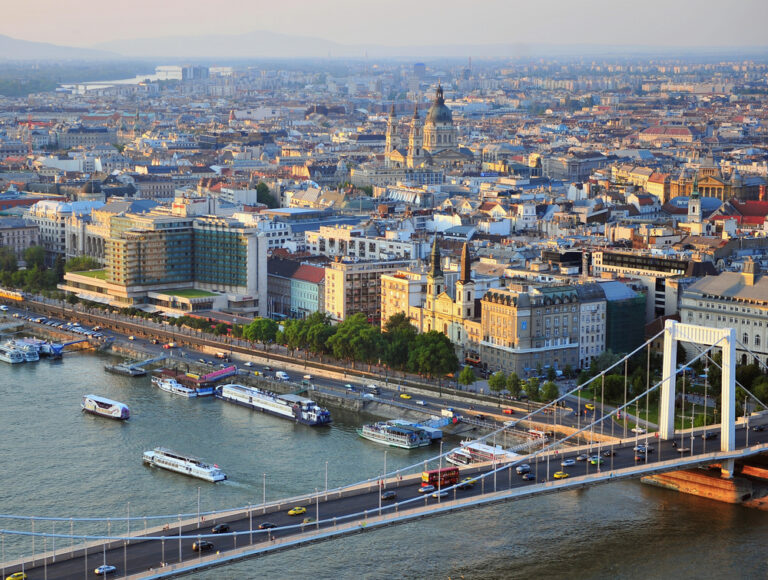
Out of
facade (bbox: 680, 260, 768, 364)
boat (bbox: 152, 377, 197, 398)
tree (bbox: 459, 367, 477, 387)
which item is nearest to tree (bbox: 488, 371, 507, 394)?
tree (bbox: 459, 367, 477, 387)

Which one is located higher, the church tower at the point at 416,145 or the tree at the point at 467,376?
the church tower at the point at 416,145

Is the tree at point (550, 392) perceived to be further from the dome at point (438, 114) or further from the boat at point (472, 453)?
the dome at point (438, 114)

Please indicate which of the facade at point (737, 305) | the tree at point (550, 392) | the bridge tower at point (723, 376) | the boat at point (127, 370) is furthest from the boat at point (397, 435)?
the boat at point (127, 370)

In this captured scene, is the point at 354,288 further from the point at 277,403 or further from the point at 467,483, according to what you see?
the point at 467,483

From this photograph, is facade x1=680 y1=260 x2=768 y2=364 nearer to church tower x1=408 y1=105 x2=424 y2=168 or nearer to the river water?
the river water

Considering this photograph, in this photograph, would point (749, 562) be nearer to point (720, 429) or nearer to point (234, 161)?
point (720, 429)

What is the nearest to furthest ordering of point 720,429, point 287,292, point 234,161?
point 720,429, point 287,292, point 234,161

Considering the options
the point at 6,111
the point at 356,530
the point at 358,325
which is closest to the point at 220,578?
the point at 356,530
